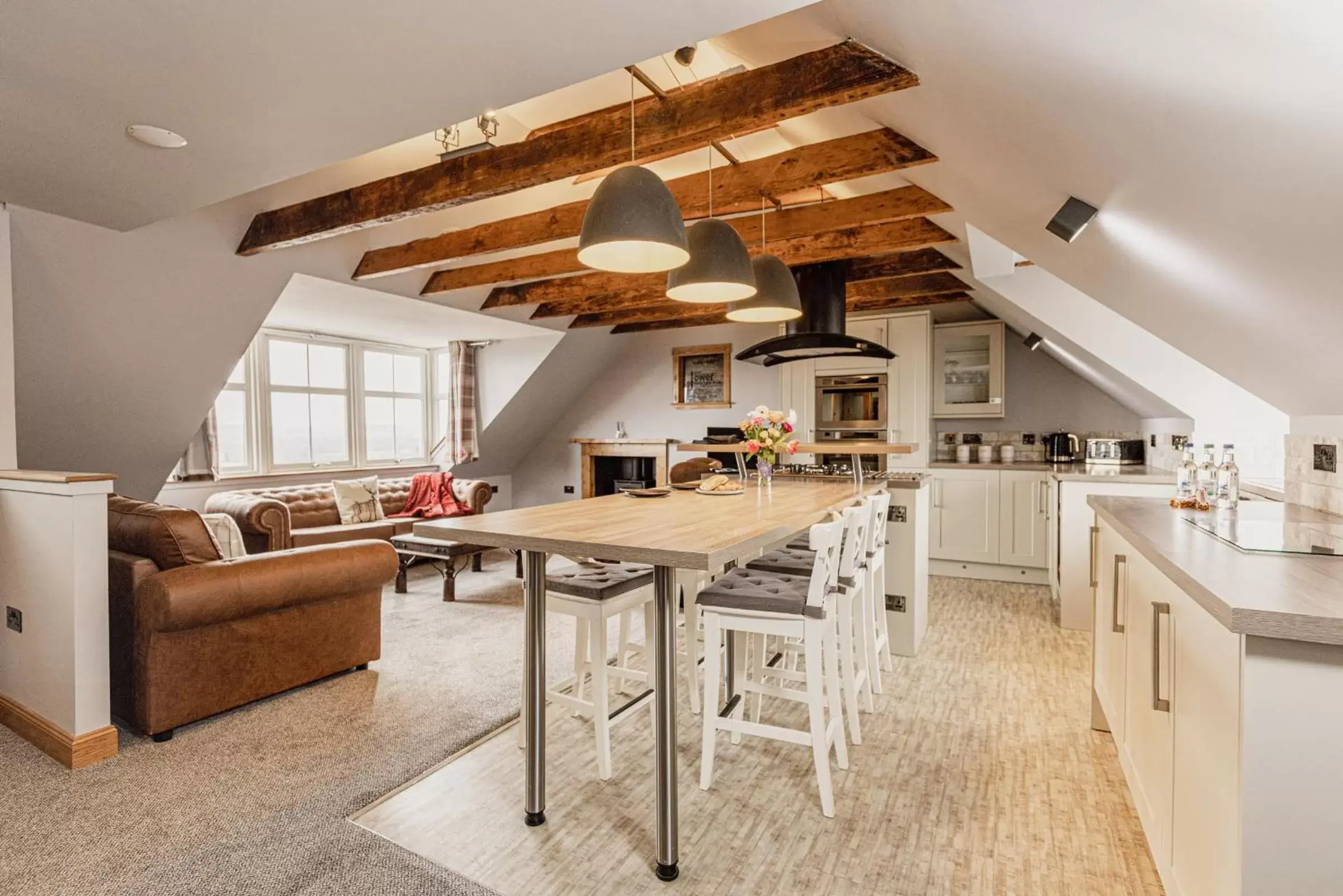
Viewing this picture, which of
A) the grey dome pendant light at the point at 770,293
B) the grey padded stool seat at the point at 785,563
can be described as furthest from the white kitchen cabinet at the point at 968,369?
the grey padded stool seat at the point at 785,563

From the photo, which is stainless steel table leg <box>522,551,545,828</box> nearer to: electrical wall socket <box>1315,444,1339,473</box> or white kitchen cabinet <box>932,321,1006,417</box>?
electrical wall socket <box>1315,444,1339,473</box>

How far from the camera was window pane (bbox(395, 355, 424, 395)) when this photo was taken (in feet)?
24.9

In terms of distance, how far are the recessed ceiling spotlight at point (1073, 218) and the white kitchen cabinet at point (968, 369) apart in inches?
154

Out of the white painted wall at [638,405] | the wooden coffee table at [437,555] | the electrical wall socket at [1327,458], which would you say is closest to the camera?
the electrical wall socket at [1327,458]

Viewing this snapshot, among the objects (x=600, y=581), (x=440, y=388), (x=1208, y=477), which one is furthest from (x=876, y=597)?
(x=440, y=388)

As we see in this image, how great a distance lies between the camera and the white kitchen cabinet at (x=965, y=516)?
5.36 metres

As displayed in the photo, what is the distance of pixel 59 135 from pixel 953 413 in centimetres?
594

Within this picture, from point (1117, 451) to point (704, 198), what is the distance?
14.1ft

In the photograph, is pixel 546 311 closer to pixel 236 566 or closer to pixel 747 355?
pixel 747 355

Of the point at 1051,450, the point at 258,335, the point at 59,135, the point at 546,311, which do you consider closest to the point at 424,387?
the point at 258,335

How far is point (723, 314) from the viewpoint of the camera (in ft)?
20.2

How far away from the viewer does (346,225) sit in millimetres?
3451

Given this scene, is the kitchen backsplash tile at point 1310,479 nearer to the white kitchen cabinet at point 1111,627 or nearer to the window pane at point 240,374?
the white kitchen cabinet at point 1111,627

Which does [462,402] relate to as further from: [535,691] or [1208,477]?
[1208,477]
